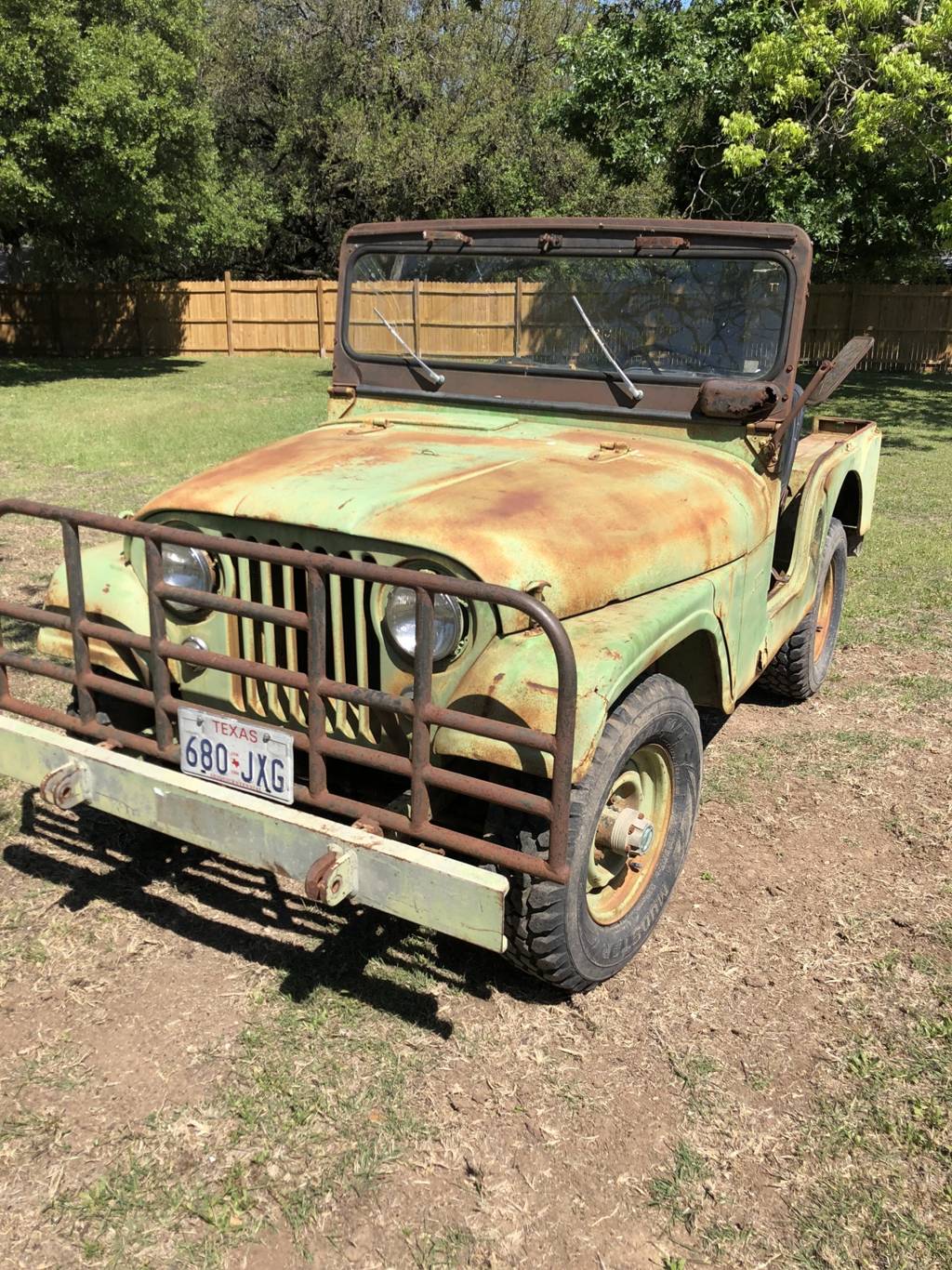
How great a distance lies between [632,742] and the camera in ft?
8.73

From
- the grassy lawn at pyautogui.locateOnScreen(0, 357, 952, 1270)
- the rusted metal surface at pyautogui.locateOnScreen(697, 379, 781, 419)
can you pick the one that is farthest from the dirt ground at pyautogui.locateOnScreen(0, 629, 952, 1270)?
the rusted metal surface at pyautogui.locateOnScreen(697, 379, 781, 419)

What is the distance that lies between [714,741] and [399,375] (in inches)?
79.4

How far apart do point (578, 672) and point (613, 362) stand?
1634mm

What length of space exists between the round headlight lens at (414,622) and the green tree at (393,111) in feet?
78.5

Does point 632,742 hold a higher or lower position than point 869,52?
lower

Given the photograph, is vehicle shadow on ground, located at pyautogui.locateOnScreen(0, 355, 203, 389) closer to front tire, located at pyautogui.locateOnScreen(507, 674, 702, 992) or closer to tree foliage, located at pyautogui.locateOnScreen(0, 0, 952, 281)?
tree foliage, located at pyautogui.locateOnScreen(0, 0, 952, 281)

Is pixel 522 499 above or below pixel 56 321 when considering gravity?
above

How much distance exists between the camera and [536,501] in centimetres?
288

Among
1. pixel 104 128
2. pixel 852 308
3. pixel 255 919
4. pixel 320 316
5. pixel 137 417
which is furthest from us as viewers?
pixel 320 316

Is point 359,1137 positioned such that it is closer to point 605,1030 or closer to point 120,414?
point 605,1030

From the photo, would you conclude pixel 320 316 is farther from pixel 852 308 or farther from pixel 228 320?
pixel 852 308

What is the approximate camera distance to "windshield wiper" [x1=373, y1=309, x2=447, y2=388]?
3893mm

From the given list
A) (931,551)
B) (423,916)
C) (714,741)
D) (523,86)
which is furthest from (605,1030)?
(523,86)

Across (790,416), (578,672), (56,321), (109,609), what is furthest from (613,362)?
(56,321)
